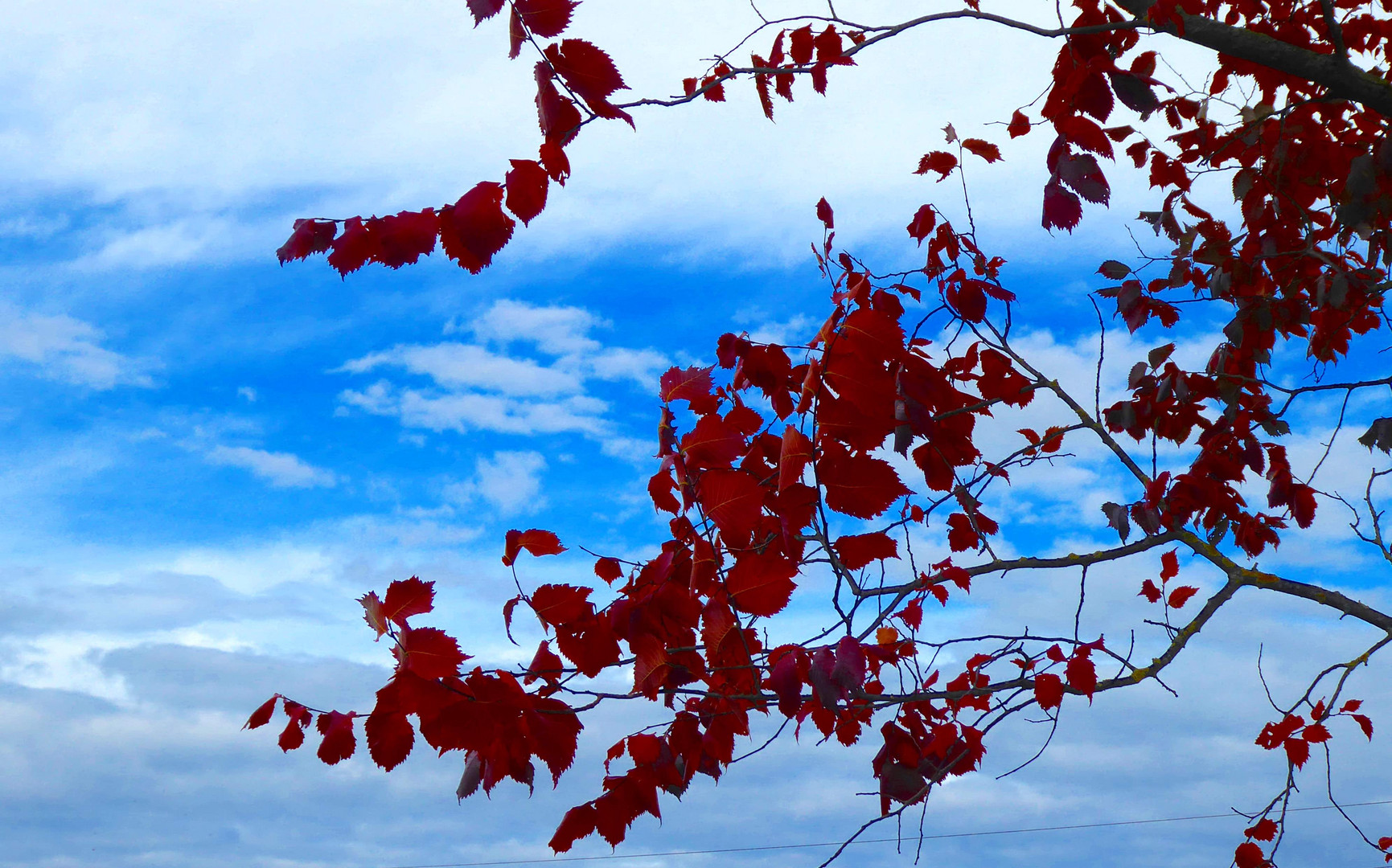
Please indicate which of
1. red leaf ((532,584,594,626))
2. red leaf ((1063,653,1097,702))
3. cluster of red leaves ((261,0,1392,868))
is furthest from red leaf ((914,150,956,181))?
red leaf ((532,584,594,626))

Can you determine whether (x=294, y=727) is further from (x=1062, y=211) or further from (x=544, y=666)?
(x=1062, y=211)

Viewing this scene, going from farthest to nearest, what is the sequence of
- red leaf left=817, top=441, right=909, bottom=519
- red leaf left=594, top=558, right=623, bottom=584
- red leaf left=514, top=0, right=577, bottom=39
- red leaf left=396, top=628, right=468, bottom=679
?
red leaf left=594, top=558, right=623, bottom=584
red leaf left=817, top=441, right=909, bottom=519
red leaf left=396, top=628, right=468, bottom=679
red leaf left=514, top=0, right=577, bottom=39

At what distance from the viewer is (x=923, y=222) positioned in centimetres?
494

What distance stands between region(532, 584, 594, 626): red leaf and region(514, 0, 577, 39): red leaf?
1558mm

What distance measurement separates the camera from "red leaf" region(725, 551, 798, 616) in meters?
2.66

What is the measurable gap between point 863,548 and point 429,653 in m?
1.45

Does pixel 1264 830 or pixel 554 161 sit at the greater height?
pixel 554 161

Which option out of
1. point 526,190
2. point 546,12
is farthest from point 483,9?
point 526,190

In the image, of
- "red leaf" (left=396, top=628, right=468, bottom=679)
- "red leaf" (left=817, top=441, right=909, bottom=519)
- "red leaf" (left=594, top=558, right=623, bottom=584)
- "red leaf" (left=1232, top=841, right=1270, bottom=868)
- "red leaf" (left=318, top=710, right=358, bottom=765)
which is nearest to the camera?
"red leaf" (left=396, top=628, right=468, bottom=679)

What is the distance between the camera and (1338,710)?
4879mm

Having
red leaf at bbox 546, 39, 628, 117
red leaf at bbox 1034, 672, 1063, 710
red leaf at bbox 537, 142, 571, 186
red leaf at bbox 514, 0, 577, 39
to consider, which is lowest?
red leaf at bbox 1034, 672, 1063, 710

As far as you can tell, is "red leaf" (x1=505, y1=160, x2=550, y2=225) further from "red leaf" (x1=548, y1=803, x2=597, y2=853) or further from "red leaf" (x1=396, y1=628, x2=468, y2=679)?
"red leaf" (x1=548, y1=803, x2=597, y2=853)

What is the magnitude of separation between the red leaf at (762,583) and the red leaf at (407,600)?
77 centimetres

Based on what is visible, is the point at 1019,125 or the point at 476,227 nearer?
the point at 476,227
